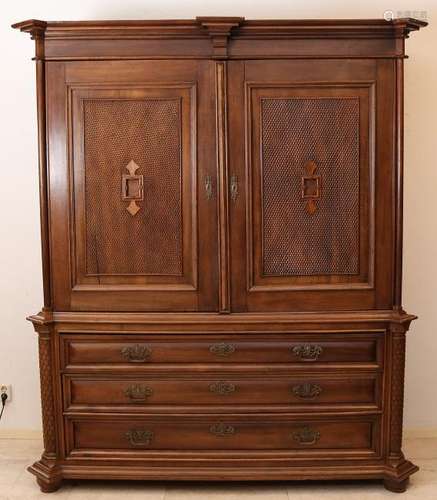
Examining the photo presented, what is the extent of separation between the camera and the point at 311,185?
2730mm

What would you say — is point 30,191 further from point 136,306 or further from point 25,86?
point 136,306

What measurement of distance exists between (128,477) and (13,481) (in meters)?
0.56

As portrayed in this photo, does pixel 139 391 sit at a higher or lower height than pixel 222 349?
lower

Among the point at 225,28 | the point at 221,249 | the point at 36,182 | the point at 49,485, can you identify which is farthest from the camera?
the point at 36,182

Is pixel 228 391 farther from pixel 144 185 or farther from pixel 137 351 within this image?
pixel 144 185

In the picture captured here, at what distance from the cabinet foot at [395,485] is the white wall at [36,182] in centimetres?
65

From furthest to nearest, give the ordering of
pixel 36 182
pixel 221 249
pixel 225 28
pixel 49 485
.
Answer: pixel 36 182, pixel 49 485, pixel 221 249, pixel 225 28

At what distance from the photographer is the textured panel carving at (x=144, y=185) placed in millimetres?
2713

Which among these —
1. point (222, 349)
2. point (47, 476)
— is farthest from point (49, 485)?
point (222, 349)

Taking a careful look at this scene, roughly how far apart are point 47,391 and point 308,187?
52.8 inches

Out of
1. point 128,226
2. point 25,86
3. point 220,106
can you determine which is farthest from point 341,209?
point 25,86

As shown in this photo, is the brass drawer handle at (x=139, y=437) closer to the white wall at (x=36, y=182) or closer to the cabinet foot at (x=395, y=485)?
the white wall at (x=36, y=182)

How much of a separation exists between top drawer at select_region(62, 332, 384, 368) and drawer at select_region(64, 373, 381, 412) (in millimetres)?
73

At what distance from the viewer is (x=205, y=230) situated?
108 inches
